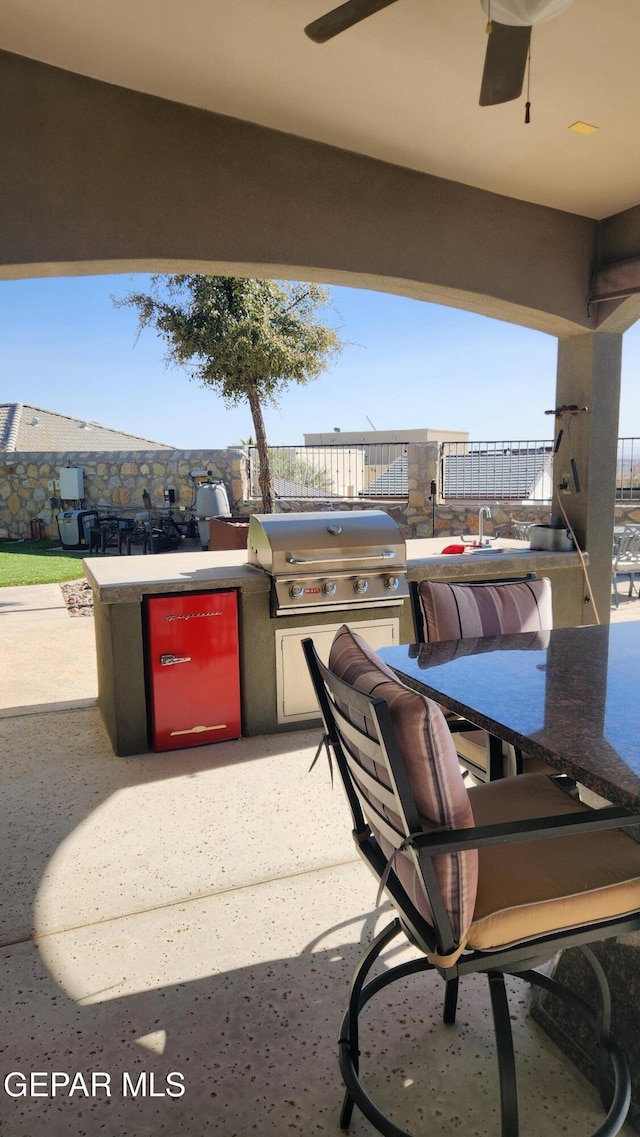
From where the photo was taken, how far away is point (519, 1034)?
1608 millimetres

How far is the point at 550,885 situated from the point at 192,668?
7.55ft

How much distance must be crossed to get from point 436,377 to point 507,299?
39.3 metres

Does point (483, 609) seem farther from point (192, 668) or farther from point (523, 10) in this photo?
point (523, 10)

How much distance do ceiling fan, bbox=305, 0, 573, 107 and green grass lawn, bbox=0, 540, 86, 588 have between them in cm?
720

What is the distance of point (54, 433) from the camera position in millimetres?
17953

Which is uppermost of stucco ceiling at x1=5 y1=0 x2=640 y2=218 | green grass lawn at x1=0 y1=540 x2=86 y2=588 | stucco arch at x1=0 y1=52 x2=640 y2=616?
stucco ceiling at x1=5 y1=0 x2=640 y2=218

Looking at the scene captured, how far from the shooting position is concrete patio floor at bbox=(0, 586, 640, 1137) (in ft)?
4.71

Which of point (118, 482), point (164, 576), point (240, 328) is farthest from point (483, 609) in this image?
A: point (118, 482)

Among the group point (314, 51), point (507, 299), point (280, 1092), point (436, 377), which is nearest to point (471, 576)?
point (507, 299)

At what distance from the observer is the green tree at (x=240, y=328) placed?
27.9ft

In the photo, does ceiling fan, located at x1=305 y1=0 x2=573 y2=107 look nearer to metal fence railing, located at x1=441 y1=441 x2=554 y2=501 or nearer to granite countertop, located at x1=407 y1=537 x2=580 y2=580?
granite countertop, located at x1=407 y1=537 x2=580 y2=580

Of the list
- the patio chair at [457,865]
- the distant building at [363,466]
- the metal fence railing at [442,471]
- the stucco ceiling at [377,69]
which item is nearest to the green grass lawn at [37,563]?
the metal fence railing at [442,471]

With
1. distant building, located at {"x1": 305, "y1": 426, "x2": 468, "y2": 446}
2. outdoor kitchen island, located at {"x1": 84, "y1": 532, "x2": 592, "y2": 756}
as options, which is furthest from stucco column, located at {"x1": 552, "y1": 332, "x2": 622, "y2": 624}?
distant building, located at {"x1": 305, "y1": 426, "x2": 468, "y2": 446}

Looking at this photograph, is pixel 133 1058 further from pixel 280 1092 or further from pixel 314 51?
pixel 314 51
